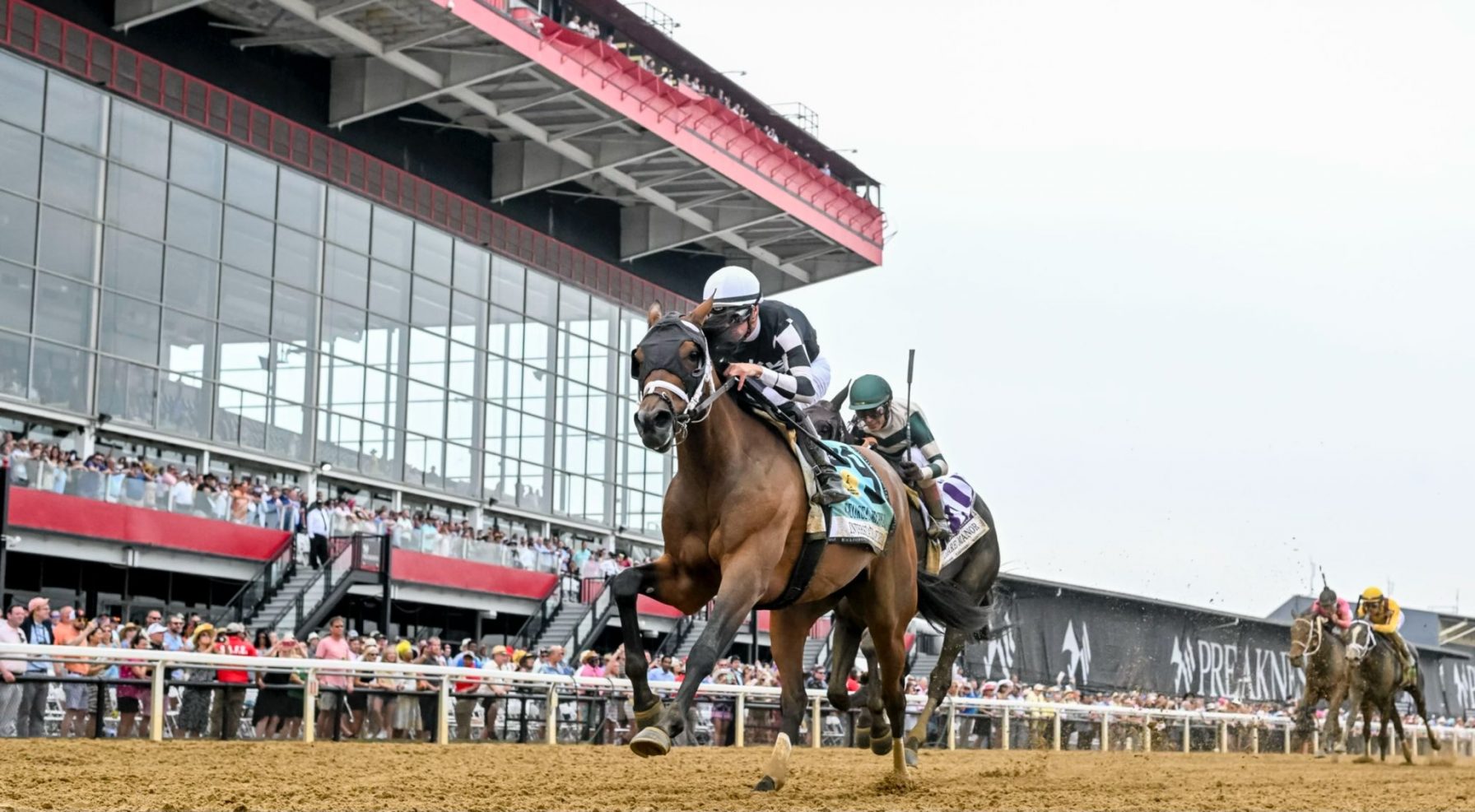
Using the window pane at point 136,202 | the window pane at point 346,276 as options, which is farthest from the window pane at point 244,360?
the window pane at point 136,202

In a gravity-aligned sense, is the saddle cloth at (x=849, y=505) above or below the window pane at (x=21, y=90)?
below

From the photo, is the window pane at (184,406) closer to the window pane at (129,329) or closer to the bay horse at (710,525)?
the window pane at (129,329)

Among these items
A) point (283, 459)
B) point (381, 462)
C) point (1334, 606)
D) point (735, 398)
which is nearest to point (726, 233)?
point (381, 462)

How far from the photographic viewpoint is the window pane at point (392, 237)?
36938 mm

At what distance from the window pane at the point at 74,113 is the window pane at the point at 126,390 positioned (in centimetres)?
378

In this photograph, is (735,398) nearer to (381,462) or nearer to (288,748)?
(288,748)

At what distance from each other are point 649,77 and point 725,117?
3805mm

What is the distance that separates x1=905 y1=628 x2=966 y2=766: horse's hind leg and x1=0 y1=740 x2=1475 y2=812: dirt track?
22 cm

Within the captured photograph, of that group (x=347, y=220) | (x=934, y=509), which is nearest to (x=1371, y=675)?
(x=934, y=509)

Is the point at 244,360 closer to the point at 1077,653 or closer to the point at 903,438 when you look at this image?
the point at 1077,653

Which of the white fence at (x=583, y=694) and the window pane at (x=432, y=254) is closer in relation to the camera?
the white fence at (x=583, y=694)

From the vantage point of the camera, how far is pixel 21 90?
28.3 meters

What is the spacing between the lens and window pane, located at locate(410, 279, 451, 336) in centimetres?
3831

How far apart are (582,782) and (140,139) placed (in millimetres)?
24692
